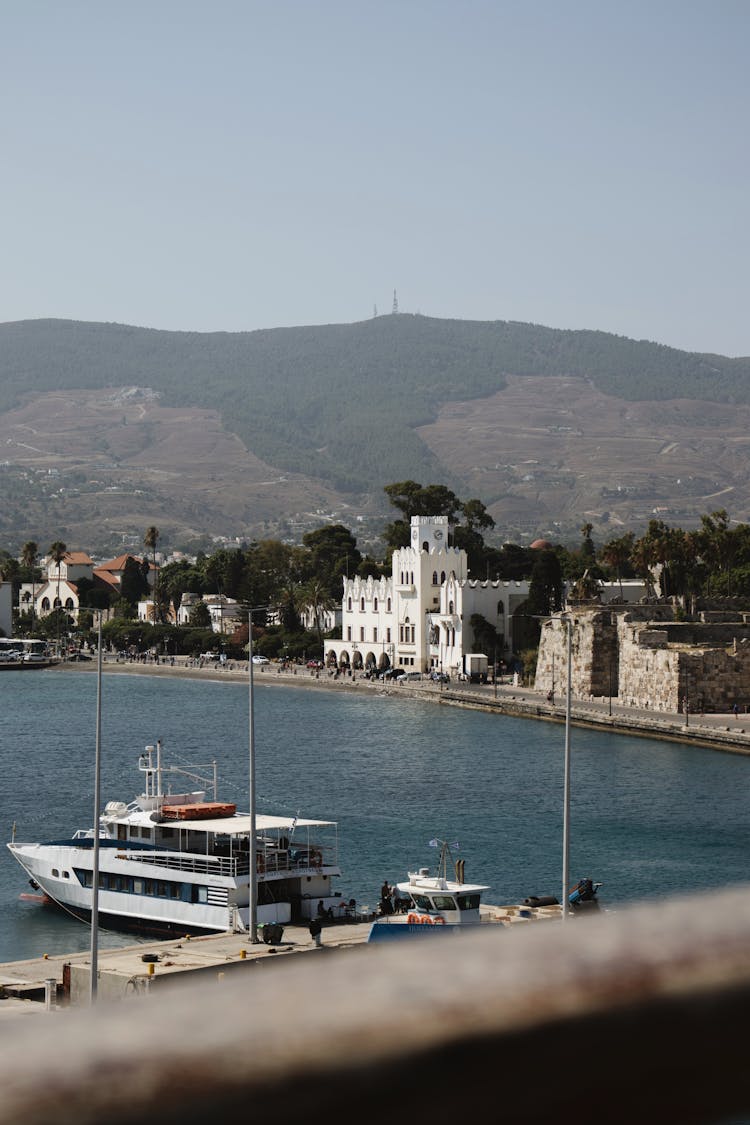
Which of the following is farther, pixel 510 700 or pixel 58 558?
pixel 58 558

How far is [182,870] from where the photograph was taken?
2661 centimetres

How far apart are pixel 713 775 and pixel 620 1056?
47355 millimetres

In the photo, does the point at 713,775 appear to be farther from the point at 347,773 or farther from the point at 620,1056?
the point at 620,1056

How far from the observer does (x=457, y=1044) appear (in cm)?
70

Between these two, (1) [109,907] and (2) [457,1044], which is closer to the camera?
(2) [457,1044]

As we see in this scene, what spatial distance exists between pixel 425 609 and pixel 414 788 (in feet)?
129

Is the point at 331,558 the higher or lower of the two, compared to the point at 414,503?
lower

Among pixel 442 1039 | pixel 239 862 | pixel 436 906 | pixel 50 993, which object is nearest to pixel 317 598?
pixel 239 862

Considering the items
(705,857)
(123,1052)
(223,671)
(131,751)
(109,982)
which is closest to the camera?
(123,1052)

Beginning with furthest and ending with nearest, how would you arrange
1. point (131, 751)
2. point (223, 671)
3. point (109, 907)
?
point (223, 671)
point (131, 751)
point (109, 907)

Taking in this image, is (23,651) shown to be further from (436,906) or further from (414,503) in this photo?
(436,906)

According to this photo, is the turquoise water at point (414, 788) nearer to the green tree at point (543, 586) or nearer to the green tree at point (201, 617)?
the green tree at point (543, 586)

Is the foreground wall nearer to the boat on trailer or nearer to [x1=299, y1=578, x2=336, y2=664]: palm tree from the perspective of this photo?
the boat on trailer

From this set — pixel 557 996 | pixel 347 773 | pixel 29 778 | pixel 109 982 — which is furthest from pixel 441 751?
pixel 557 996
